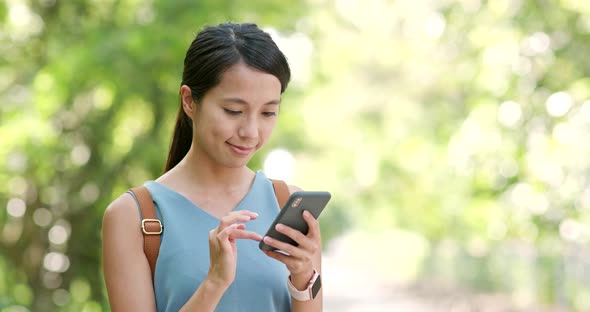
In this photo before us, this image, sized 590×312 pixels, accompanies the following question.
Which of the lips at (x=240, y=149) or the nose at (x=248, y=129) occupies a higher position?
the nose at (x=248, y=129)

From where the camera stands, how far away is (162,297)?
2.14 m

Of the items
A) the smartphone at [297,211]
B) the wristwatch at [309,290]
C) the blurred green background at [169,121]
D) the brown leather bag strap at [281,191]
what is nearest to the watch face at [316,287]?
the wristwatch at [309,290]

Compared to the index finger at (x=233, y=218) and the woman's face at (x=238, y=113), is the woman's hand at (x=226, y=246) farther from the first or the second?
the woman's face at (x=238, y=113)

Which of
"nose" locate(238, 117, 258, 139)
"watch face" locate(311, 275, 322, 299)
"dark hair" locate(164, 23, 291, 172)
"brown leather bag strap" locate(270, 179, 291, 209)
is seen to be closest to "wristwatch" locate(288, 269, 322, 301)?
"watch face" locate(311, 275, 322, 299)

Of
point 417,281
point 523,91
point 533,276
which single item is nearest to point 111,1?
point 523,91

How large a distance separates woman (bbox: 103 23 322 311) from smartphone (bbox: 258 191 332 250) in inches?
0.8

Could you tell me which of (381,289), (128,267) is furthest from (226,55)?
(381,289)

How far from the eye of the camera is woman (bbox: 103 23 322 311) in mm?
2096

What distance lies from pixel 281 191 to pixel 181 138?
299 mm

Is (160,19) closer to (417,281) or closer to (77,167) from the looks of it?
(77,167)

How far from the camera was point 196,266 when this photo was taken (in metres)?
2.15

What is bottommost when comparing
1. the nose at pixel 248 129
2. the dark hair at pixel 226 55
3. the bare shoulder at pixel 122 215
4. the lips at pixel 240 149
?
the bare shoulder at pixel 122 215

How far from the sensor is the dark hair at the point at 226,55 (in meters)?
2.18

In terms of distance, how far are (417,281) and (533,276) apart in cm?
794
